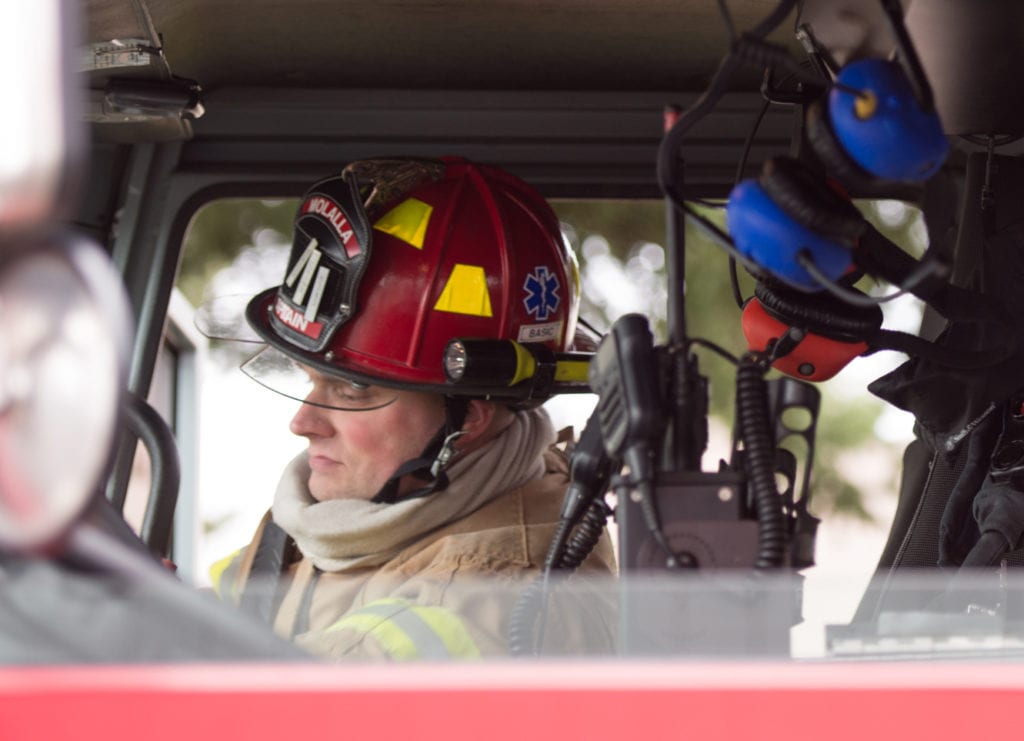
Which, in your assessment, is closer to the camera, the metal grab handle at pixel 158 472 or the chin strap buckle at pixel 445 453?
the metal grab handle at pixel 158 472

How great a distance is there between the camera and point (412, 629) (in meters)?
1.92

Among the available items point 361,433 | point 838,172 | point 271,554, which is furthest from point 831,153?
point 271,554

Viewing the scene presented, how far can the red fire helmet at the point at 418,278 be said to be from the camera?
2.80 meters

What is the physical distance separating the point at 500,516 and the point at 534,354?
0.30 m

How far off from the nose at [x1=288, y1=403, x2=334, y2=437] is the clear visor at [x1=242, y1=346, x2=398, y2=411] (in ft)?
0.05

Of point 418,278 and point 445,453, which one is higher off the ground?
point 418,278

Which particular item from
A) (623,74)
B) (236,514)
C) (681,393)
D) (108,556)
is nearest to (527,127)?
(623,74)

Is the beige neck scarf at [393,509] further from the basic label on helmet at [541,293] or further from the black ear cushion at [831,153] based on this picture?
the black ear cushion at [831,153]

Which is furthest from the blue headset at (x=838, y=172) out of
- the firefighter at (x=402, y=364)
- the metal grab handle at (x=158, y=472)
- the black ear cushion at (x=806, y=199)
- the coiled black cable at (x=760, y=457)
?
the firefighter at (x=402, y=364)

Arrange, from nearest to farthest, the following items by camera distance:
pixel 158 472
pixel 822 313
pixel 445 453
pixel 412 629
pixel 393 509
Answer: pixel 822 313, pixel 412 629, pixel 158 472, pixel 393 509, pixel 445 453

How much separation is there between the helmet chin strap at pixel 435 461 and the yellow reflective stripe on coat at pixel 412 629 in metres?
0.47

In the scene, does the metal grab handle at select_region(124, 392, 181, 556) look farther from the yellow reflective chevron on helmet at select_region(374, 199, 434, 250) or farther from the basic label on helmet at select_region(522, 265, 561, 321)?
the basic label on helmet at select_region(522, 265, 561, 321)

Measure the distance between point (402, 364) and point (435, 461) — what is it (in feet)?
0.65

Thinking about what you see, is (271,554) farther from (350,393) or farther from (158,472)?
(158,472)
